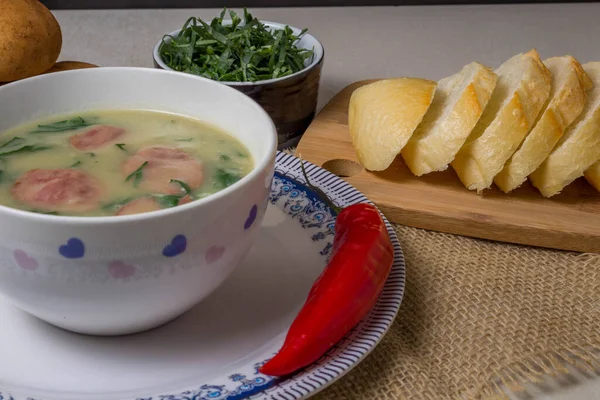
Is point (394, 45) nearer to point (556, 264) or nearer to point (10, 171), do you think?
point (556, 264)

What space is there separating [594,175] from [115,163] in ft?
4.86

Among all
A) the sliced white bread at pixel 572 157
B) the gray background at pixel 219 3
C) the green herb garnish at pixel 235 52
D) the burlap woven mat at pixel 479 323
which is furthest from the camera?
the gray background at pixel 219 3

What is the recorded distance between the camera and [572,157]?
2.21 metres

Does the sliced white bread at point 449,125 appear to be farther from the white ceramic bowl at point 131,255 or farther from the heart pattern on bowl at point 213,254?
the heart pattern on bowl at point 213,254

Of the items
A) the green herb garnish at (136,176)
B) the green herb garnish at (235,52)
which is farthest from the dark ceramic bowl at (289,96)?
the green herb garnish at (136,176)

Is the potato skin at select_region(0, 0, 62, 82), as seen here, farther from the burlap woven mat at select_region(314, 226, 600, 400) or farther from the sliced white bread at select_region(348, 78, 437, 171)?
the burlap woven mat at select_region(314, 226, 600, 400)

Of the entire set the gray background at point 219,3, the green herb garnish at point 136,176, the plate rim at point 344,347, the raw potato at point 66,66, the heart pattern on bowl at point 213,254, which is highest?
the green herb garnish at point 136,176

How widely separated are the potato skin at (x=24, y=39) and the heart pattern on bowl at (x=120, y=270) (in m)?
1.47

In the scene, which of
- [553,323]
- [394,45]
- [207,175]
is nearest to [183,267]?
[207,175]

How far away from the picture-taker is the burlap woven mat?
1.55 meters

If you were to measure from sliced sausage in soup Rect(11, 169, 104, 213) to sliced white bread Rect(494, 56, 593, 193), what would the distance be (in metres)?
1.30

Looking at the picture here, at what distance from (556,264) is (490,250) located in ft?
0.58

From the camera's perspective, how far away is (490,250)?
210cm

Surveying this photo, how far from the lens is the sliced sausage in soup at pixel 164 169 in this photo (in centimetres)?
143
